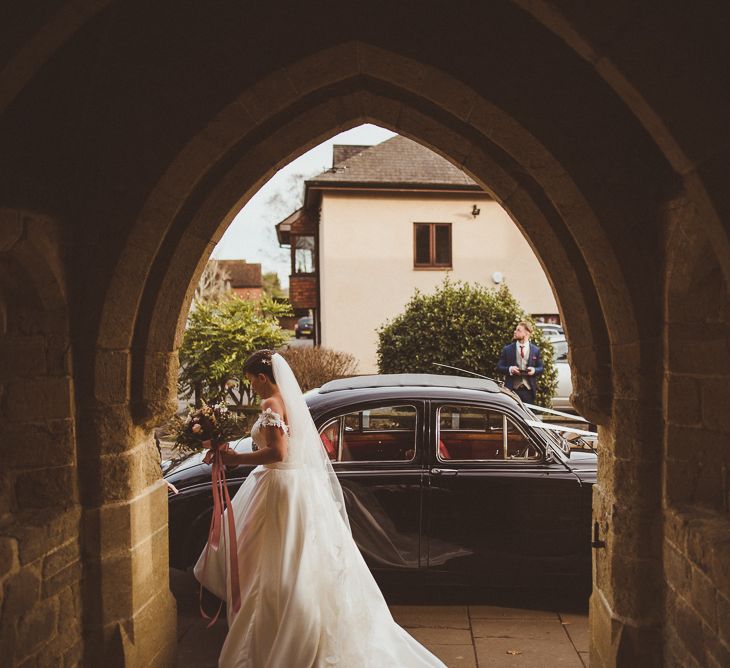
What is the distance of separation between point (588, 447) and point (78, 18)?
487cm

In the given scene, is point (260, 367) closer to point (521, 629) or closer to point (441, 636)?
point (441, 636)

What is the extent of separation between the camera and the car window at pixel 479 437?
541 centimetres

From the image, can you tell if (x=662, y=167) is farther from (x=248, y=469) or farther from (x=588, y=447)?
(x=248, y=469)

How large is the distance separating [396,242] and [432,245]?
0.99 meters

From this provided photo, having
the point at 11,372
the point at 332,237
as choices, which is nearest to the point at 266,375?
the point at 11,372

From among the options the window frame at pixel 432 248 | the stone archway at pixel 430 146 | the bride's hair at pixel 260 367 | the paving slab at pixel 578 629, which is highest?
the window frame at pixel 432 248

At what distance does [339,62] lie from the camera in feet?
12.1

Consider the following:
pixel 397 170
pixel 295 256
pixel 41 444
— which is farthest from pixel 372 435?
pixel 295 256

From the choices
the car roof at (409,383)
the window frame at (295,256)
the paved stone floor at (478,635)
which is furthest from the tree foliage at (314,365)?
the window frame at (295,256)

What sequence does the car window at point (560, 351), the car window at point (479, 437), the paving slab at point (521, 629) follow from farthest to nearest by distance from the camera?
the car window at point (560, 351) → the car window at point (479, 437) → the paving slab at point (521, 629)

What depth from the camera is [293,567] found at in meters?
4.22

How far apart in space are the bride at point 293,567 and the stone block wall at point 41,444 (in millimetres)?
957

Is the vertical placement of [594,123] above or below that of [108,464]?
above

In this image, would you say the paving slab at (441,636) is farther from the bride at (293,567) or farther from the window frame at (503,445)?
the window frame at (503,445)
